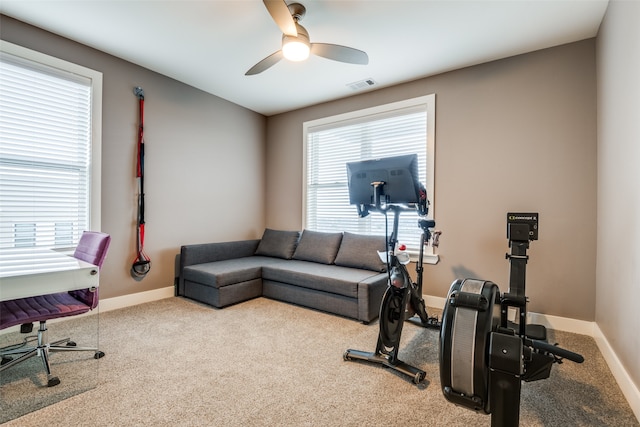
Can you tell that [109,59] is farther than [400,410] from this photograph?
Yes

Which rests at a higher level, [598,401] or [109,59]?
[109,59]

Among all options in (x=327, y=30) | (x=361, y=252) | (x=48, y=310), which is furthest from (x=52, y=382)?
(x=327, y=30)

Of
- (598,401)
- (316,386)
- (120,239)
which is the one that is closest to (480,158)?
(598,401)

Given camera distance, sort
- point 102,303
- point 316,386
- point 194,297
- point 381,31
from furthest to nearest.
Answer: point 194,297 → point 102,303 → point 381,31 → point 316,386

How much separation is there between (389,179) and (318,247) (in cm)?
207

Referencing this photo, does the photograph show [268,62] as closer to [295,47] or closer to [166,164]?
[295,47]

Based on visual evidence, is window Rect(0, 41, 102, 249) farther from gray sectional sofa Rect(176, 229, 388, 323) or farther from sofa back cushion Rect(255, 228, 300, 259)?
sofa back cushion Rect(255, 228, 300, 259)

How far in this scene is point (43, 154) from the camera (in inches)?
110

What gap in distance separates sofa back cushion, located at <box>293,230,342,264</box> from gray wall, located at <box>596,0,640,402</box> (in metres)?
2.54

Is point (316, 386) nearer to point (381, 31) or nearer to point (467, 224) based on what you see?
point (467, 224)

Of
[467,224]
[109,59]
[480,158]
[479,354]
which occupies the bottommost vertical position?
[479,354]

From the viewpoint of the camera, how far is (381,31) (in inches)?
106

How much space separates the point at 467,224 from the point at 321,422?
99.1 inches

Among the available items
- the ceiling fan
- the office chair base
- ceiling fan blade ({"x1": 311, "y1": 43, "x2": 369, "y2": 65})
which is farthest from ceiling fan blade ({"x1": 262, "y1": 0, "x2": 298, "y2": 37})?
the office chair base
